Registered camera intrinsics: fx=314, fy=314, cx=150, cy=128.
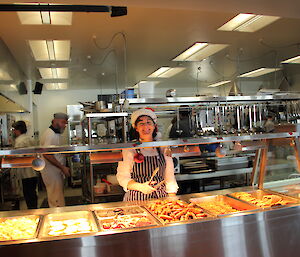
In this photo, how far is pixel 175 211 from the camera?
2.42 m

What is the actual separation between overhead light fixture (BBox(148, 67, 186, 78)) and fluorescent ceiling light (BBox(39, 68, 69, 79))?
2.33 m

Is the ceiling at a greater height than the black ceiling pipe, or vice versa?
the ceiling

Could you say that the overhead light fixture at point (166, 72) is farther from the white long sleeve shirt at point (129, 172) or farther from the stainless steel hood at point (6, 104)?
the white long sleeve shirt at point (129, 172)

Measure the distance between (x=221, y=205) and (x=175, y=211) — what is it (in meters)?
0.57

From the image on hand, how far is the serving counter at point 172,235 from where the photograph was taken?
200 centimetres

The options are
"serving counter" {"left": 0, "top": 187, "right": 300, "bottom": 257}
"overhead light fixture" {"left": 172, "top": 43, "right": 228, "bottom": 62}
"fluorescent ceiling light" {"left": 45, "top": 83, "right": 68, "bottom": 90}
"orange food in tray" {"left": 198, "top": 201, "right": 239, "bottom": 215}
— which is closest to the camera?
"serving counter" {"left": 0, "top": 187, "right": 300, "bottom": 257}

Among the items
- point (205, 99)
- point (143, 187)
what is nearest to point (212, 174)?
point (205, 99)

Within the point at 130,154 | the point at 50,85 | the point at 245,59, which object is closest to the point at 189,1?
the point at 130,154

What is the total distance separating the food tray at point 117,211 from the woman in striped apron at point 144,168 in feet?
1.05

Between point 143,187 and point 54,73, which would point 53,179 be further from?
point 54,73

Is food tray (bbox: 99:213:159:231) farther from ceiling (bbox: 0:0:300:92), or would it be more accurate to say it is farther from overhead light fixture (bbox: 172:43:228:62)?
overhead light fixture (bbox: 172:43:228:62)

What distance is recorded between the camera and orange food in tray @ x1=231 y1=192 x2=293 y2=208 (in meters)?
2.62

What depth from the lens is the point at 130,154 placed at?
126 inches

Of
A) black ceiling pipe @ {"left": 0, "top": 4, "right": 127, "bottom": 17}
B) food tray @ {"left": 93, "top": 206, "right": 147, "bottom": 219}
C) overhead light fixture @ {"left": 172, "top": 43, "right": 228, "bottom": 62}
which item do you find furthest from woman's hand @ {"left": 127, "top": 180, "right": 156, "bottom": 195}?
overhead light fixture @ {"left": 172, "top": 43, "right": 228, "bottom": 62}
